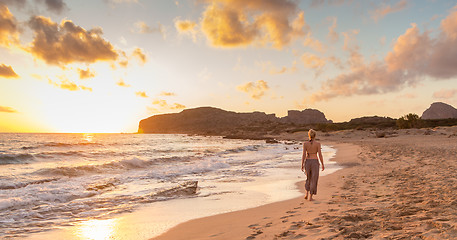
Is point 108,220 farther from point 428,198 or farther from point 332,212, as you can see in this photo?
point 428,198

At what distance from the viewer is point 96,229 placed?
6289 millimetres

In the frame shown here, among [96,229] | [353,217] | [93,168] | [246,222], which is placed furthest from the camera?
[93,168]

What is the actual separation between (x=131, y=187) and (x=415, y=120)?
80.5 metres

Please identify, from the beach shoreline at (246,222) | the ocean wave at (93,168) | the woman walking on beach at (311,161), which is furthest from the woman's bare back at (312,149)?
the ocean wave at (93,168)

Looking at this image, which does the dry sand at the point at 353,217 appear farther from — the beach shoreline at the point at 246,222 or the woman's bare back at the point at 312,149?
the woman's bare back at the point at 312,149

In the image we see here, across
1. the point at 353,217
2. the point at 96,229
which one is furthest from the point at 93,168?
the point at 353,217

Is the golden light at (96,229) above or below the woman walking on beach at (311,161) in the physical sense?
below

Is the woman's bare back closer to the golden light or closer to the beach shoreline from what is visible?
the beach shoreline

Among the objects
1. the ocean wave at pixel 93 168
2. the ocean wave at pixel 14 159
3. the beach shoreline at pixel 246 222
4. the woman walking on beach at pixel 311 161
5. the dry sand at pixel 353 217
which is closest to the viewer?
the dry sand at pixel 353 217

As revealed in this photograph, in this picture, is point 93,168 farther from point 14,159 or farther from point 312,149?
point 312,149

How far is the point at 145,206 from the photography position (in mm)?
8453

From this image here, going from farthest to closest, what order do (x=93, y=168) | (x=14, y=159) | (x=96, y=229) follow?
1. (x=14, y=159)
2. (x=93, y=168)
3. (x=96, y=229)

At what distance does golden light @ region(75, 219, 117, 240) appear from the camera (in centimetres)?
576

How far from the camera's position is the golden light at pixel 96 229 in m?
5.76
